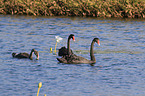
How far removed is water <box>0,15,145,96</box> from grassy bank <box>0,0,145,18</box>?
133cm

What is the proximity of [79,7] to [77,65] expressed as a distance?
59.3ft

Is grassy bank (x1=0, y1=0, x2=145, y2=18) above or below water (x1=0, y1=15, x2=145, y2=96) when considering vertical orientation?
above

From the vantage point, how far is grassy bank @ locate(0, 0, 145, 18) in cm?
3591

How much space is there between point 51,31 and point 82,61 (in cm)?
1184

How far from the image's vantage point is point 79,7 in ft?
119

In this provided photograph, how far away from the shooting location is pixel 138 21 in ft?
115

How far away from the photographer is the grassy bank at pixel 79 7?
35.9 meters

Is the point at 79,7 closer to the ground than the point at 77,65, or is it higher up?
higher up

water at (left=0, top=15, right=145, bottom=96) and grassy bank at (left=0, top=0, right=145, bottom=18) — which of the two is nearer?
water at (left=0, top=15, right=145, bottom=96)

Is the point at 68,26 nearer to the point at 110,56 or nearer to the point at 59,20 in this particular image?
the point at 59,20

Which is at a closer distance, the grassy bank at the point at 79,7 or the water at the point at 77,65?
the water at the point at 77,65

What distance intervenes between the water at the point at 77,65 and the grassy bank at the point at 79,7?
4.37 feet

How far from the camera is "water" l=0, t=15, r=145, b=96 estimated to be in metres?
14.3

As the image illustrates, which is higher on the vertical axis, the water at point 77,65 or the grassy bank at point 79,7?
the grassy bank at point 79,7
